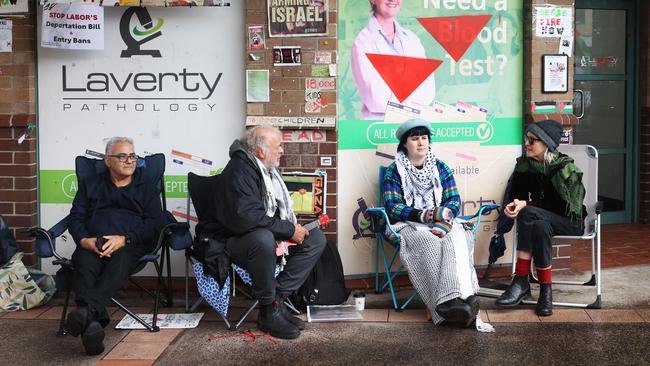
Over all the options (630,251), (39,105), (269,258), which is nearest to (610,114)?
(630,251)

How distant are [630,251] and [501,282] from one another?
5.67 feet

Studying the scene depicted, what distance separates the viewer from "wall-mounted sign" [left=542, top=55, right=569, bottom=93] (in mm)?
6371

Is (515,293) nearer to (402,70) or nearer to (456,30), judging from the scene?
(402,70)

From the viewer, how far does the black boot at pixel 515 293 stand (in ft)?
18.9

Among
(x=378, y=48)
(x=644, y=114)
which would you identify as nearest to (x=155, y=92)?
(x=378, y=48)

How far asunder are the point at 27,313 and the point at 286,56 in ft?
8.52

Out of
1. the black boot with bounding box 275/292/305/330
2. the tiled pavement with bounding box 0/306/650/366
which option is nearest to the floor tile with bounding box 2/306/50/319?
the tiled pavement with bounding box 0/306/650/366

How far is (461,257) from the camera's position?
5.38 m

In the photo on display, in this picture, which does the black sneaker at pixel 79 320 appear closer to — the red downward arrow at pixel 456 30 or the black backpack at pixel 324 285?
the black backpack at pixel 324 285

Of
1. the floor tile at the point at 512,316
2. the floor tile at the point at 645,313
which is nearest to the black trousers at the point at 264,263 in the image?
the floor tile at the point at 512,316

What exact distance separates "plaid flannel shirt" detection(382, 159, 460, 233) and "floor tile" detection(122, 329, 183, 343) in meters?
1.67

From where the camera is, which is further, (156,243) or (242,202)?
(156,243)

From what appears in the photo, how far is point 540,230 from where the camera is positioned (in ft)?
18.7

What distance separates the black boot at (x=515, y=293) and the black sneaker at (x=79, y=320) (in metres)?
2.73
